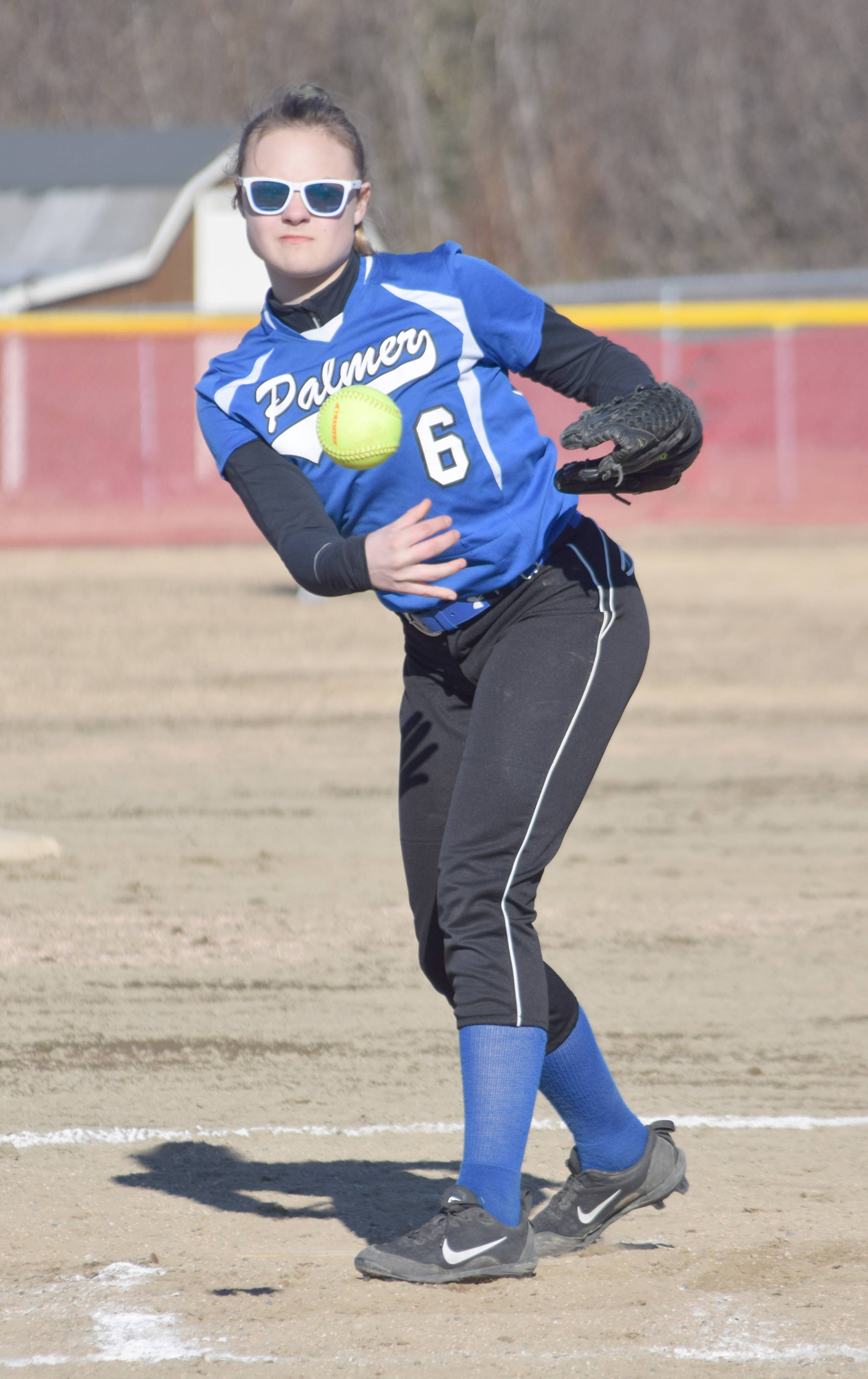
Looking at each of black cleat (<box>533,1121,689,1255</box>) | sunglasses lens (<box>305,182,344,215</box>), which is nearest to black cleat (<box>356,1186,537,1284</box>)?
black cleat (<box>533,1121,689,1255</box>)

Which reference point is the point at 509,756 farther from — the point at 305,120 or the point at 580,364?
the point at 305,120

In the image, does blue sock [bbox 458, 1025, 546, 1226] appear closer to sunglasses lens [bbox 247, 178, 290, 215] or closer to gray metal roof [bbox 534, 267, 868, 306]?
sunglasses lens [bbox 247, 178, 290, 215]

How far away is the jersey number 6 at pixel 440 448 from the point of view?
2.90 meters

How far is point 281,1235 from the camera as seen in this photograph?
3234 mm

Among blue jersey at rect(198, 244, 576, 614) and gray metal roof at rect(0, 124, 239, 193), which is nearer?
blue jersey at rect(198, 244, 576, 614)

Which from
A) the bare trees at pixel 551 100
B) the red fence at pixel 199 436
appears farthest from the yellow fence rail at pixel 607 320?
the bare trees at pixel 551 100

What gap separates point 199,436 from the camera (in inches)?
733

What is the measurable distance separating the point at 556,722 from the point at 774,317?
38.5ft

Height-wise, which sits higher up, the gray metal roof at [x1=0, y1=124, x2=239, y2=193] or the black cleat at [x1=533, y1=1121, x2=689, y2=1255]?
the gray metal roof at [x1=0, y1=124, x2=239, y2=193]

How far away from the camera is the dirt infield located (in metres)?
2.83

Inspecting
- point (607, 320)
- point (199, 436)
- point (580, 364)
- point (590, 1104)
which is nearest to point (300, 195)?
point (580, 364)

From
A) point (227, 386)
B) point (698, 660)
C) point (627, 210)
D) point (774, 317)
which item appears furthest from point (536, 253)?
point (227, 386)

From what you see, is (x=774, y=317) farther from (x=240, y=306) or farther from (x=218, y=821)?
(x=240, y=306)

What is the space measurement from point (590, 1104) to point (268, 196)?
162 centimetres
